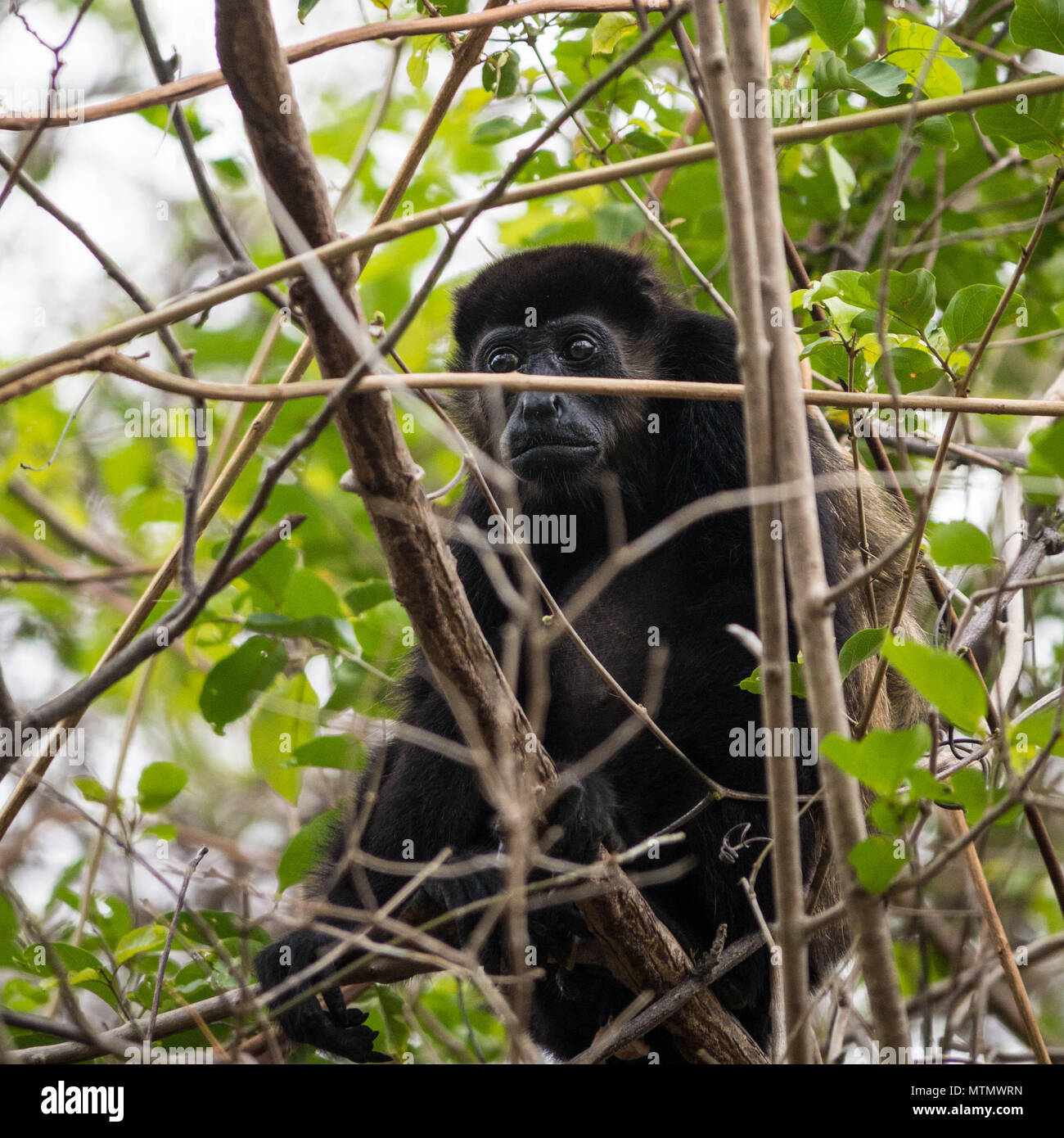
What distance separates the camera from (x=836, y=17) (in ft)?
14.5

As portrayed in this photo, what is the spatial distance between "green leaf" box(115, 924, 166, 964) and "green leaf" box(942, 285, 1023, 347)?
12.3 ft

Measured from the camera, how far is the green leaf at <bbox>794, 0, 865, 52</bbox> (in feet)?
14.5

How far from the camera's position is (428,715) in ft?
18.7

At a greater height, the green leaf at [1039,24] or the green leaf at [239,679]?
the green leaf at [1039,24]

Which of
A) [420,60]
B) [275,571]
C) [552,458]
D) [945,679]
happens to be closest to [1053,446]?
[945,679]

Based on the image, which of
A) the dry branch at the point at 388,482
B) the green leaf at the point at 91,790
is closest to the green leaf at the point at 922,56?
the dry branch at the point at 388,482

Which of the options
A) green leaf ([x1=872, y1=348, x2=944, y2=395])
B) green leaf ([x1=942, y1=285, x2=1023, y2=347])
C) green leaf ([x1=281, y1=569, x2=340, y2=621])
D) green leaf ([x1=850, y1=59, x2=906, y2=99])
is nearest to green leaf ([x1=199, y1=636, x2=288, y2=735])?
green leaf ([x1=281, y1=569, x2=340, y2=621])

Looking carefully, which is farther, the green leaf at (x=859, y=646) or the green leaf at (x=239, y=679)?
the green leaf at (x=239, y=679)

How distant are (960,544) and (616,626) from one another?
2888mm

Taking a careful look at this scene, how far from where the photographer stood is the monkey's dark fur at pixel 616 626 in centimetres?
471

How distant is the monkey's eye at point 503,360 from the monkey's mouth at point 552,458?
2.67 feet

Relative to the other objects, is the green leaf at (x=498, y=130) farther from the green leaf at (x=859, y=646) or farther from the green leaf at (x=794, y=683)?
the green leaf at (x=859, y=646)

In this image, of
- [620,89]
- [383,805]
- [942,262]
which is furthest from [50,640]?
[942,262]

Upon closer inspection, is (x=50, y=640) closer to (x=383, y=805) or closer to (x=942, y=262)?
(x=383, y=805)
